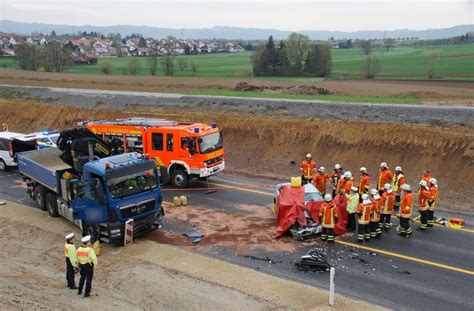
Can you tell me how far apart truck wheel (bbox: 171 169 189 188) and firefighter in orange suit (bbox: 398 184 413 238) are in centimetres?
974

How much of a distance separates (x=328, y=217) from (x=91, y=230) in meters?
7.35

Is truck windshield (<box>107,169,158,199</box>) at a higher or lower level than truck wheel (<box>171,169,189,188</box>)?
higher

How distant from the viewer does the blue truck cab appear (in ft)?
45.8

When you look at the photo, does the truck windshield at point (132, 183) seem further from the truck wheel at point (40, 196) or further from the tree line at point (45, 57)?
the tree line at point (45, 57)

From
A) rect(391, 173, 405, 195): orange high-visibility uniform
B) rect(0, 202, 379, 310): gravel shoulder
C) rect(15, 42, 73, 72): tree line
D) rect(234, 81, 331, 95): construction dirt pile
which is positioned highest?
rect(15, 42, 73, 72): tree line

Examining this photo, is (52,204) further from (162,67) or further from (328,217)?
(162,67)

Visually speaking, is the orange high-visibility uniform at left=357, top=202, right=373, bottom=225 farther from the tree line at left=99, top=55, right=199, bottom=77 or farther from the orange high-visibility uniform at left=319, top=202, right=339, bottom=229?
the tree line at left=99, top=55, right=199, bottom=77

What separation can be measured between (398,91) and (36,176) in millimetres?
39748

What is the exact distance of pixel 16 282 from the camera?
38.3 feet

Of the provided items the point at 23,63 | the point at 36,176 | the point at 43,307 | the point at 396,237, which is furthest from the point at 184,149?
the point at 23,63

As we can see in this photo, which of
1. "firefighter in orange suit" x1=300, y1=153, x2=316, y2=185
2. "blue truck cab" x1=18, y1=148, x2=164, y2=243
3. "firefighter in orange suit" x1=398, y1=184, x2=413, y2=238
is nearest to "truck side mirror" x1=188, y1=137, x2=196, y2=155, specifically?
"firefighter in orange suit" x1=300, y1=153, x2=316, y2=185

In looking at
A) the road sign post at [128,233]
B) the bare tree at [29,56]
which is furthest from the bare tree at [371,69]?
the road sign post at [128,233]

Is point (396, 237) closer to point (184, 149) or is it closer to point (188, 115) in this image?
point (184, 149)

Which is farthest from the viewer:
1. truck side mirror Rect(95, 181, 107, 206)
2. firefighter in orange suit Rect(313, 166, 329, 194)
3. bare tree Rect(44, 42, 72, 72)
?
bare tree Rect(44, 42, 72, 72)
